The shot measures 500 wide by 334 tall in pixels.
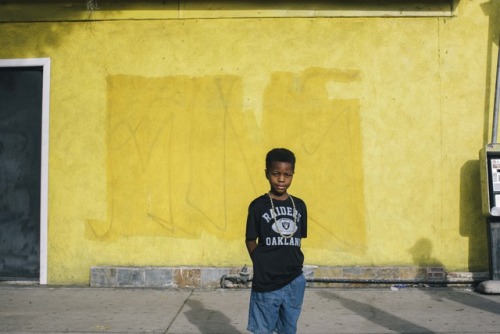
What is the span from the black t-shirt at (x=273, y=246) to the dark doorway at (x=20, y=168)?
4.43 m

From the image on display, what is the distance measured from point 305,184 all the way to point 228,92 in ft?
4.52

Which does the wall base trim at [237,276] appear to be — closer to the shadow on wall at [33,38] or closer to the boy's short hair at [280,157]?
the shadow on wall at [33,38]

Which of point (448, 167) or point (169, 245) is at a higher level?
point (448, 167)

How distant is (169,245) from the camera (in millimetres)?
7949

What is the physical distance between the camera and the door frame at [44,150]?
801cm

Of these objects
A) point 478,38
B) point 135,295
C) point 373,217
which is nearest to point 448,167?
point 373,217

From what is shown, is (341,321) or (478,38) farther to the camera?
(478,38)

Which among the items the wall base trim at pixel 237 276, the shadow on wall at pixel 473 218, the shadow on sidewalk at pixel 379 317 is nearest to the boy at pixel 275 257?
the shadow on sidewalk at pixel 379 317

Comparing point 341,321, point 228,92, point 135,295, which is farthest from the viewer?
point 228,92

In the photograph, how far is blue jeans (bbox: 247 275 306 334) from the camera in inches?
177

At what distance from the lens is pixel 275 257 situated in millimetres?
4512

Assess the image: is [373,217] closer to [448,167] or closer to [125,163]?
[448,167]

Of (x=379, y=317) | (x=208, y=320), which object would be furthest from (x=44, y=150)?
(x=379, y=317)

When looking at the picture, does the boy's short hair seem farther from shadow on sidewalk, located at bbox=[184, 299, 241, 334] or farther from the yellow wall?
the yellow wall
